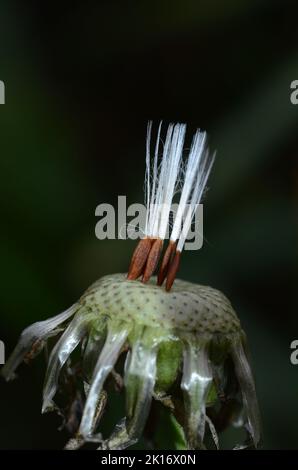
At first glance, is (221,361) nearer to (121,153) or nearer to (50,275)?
(50,275)

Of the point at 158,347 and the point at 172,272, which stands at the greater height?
the point at 172,272

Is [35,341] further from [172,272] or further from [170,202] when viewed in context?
[170,202]

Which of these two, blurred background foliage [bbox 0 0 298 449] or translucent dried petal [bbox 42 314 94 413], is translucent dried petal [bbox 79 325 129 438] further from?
blurred background foliage [bbox 0 0 298 449]

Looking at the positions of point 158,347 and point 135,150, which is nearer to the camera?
point 158,347

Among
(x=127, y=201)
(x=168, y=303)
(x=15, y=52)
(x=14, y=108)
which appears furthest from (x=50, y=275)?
(x=168, y=303)

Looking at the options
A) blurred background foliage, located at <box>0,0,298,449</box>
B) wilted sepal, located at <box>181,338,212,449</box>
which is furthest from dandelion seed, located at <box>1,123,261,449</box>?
blurred background foliage, located at <box>0,0,298,449</box>

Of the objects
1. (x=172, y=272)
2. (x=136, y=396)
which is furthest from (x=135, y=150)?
(x=136, y=396)

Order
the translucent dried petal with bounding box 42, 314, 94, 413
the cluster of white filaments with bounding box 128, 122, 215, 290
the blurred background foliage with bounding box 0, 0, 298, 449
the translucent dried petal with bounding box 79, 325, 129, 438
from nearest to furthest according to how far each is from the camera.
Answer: the translucent dried petal with bounding box 79, 325, 129, 438 → the translucent dried petal with bounding box 42, 314, 94, 413 → the cluster of white filaments with bounding box 128, 122, 215, 290 → the blurred background foliage with bounding box 0, 0, 298, 449
